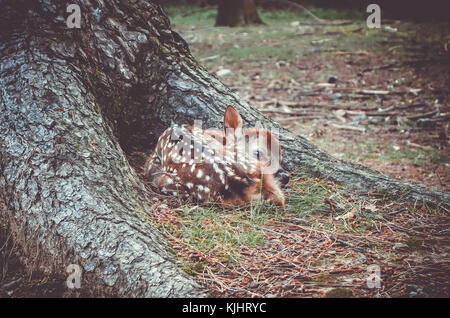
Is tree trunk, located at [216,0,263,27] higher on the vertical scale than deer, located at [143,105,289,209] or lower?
higher

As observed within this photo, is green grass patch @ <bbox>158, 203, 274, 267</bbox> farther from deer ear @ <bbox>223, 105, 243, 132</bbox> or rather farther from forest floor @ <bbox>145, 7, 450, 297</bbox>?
deer ear @ <bbox>223, 105, 243, 132</bbox>

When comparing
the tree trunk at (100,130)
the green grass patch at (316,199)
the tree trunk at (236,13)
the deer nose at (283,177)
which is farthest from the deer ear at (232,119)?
the tree trunk at (236,13)

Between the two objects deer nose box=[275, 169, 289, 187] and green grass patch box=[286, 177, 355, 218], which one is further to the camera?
deer nose box=[275, 169, 289, 187]

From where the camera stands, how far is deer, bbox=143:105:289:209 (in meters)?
3.06

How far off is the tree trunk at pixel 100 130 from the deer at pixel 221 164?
220mm

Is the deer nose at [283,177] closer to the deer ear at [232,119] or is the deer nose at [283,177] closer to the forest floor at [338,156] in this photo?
the forest floor at [338,156]

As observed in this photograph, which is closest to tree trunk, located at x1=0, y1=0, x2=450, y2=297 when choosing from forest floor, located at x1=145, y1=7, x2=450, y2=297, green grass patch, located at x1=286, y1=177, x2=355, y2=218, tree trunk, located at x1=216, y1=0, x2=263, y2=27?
green grass patch, located at x1=286, y1=177, x2=355, y2=218

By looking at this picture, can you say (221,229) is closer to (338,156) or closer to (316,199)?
(316,199)

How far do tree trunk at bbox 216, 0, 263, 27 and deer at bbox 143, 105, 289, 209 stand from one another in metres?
11.7

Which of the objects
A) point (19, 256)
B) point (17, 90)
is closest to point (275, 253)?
point (19, 256)

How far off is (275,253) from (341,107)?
4.94m

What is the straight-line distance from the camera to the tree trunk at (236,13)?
1426 centimetres
